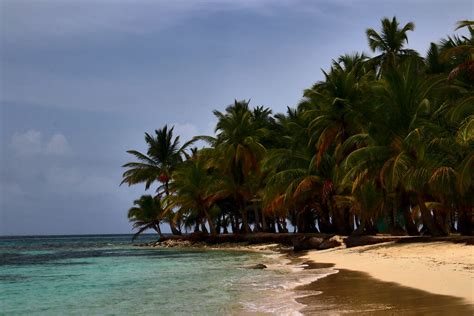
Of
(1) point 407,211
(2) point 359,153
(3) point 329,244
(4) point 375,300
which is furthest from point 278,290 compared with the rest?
(1) point 407,211

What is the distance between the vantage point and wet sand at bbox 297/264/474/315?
299 inches

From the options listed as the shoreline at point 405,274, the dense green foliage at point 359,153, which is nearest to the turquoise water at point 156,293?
the shoreline at point 405,274

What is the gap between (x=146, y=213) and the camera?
2104 inches

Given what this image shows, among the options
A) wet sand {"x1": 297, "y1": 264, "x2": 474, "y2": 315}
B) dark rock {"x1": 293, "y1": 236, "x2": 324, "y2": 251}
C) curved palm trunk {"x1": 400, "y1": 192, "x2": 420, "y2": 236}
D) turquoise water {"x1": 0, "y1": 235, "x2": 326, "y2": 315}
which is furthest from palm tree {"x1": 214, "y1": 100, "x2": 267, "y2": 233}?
wet sand {"x1": 297, "y1": 264, "x2": 474, "y2": 315}

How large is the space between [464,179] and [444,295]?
868 centimetres

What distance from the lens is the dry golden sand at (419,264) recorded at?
9859 mm

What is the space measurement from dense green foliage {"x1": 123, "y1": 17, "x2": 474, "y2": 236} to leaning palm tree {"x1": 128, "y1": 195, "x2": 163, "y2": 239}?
9.7 inches

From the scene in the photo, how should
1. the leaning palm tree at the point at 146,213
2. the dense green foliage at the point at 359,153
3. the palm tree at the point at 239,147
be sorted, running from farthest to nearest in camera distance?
1. the leaning palm tree at the point at 146,213
2. the palm tree at the point at 239,147
3. the dense green foliage at the point at 359,153

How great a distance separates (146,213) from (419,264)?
139 feet

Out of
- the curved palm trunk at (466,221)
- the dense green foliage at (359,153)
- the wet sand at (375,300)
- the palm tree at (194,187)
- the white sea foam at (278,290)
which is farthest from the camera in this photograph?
the palm tree at (194,187)

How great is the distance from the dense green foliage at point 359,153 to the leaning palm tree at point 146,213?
0.25 m

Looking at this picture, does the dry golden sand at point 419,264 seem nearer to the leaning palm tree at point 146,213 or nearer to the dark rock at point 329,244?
the dark rock at point 329,244

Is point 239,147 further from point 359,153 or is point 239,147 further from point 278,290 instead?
point 278,290

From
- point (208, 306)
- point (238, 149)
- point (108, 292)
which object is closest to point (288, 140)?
point (238, 149)
